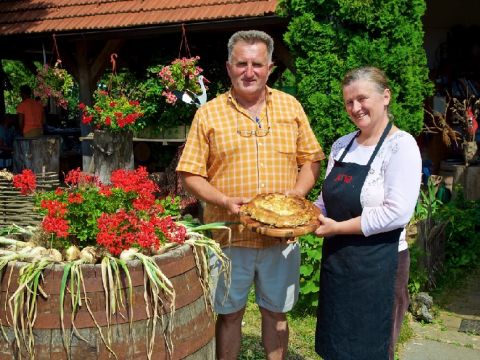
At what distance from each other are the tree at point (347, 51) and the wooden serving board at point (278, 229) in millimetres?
3598

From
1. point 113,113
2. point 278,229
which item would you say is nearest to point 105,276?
point 278,229

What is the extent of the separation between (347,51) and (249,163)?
11.8 ft

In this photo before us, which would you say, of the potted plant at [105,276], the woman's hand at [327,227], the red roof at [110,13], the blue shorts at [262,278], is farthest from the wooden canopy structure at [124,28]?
the potted plant at [105,276]

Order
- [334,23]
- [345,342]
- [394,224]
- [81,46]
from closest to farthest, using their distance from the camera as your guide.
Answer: [394,224], [345,342], [334,23], [81,46]

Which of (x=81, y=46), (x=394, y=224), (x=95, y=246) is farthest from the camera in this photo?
(x=81, y=46)

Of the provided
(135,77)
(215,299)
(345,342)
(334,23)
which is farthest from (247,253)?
(135,77)

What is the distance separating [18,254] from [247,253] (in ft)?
3.58

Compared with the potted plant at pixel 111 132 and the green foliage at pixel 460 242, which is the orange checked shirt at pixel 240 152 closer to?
the green foliage at pixel 460 242

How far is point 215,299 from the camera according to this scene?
9.47 feet

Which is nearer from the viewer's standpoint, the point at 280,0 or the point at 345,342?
the point at 345,342

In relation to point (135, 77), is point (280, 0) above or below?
above

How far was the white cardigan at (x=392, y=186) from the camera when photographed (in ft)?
7.67

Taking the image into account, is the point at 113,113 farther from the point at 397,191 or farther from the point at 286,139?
the point at 397,191

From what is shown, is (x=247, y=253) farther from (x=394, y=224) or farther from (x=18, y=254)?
(x=18, y=254)
